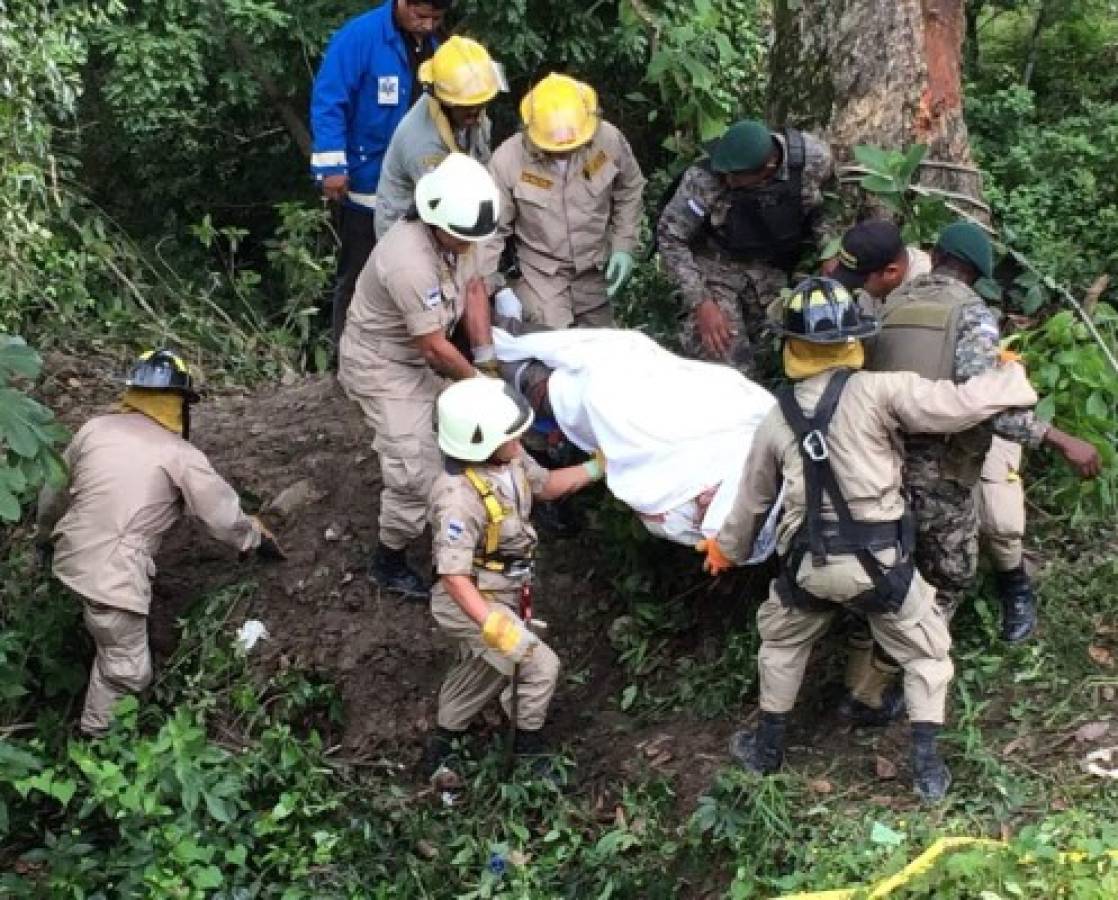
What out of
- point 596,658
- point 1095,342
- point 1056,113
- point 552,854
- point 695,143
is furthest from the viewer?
point 1056,113

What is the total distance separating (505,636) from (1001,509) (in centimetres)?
177

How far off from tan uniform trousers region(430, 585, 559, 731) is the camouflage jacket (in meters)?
1.55

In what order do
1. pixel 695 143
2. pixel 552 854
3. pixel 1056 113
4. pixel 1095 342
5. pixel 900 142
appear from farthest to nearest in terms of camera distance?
pixel 1056 113 < pixel 695 143 < pixel 900 142 < pixel 1095 342 < pixel 552 854

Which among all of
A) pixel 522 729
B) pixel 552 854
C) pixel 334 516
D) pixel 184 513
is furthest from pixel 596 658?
pixel 184 513

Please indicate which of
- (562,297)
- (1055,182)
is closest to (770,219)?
(562,297)

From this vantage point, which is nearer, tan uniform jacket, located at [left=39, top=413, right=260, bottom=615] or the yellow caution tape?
the yellow caution tape

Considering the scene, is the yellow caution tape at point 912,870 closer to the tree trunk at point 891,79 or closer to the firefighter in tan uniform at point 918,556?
the firefighter in tan uniform at point 918,556

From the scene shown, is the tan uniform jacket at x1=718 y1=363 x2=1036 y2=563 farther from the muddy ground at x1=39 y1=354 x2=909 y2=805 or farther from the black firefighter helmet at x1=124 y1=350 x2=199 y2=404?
the black firefighter helmet at x1=124 y1=350 x2=199 y2=404

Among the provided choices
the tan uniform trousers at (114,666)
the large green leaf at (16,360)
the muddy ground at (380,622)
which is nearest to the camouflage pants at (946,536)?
the muddy ground at (380,622)

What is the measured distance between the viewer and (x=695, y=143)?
6.59 metres

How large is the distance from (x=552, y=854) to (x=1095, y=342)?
9.04ft

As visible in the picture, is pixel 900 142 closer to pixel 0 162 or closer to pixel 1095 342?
pixel 1095 342

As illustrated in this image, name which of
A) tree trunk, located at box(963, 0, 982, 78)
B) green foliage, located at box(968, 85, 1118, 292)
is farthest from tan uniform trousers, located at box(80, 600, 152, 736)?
tree trunk, located at box(963, 0, 982, 78)

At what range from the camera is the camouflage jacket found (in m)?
5.68
